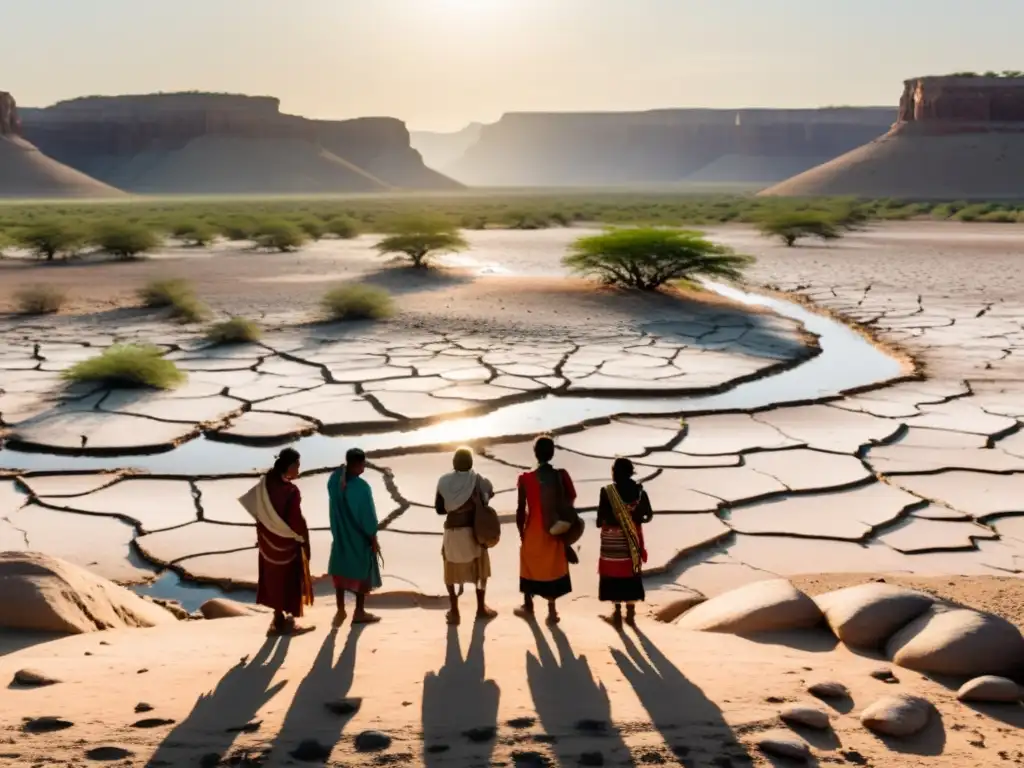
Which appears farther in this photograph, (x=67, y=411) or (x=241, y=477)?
(x=67, y=411)

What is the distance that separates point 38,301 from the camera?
40.6ft

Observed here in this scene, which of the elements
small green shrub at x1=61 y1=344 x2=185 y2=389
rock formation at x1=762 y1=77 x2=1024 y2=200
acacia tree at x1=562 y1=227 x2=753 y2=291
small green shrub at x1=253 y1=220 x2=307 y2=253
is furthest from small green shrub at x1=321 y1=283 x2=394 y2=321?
rock formation at x1=762 y1=77 x2=1024 y2=200

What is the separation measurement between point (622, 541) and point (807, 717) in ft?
3.72

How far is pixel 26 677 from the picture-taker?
120 inches

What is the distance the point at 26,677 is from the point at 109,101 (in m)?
120

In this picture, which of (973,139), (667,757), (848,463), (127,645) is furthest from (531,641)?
(973,139)

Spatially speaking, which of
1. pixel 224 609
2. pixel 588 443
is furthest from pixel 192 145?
pixel 224 609

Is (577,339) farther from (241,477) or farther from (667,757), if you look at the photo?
(667,757)

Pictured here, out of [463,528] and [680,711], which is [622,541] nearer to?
[463,528]

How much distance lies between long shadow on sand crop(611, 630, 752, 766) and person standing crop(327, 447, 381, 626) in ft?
3.15

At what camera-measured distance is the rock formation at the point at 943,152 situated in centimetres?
6025

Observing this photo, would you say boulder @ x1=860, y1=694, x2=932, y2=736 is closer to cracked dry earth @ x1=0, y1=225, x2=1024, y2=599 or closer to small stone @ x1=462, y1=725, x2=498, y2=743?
small stone @ x1=462, y1=725, x2=498, y2=743

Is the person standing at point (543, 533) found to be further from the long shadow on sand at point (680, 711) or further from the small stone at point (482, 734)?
the small stone at point (482, 734)

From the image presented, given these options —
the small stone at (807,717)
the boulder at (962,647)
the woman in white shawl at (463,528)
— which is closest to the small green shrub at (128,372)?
the woman in white shawl at (463,528)
